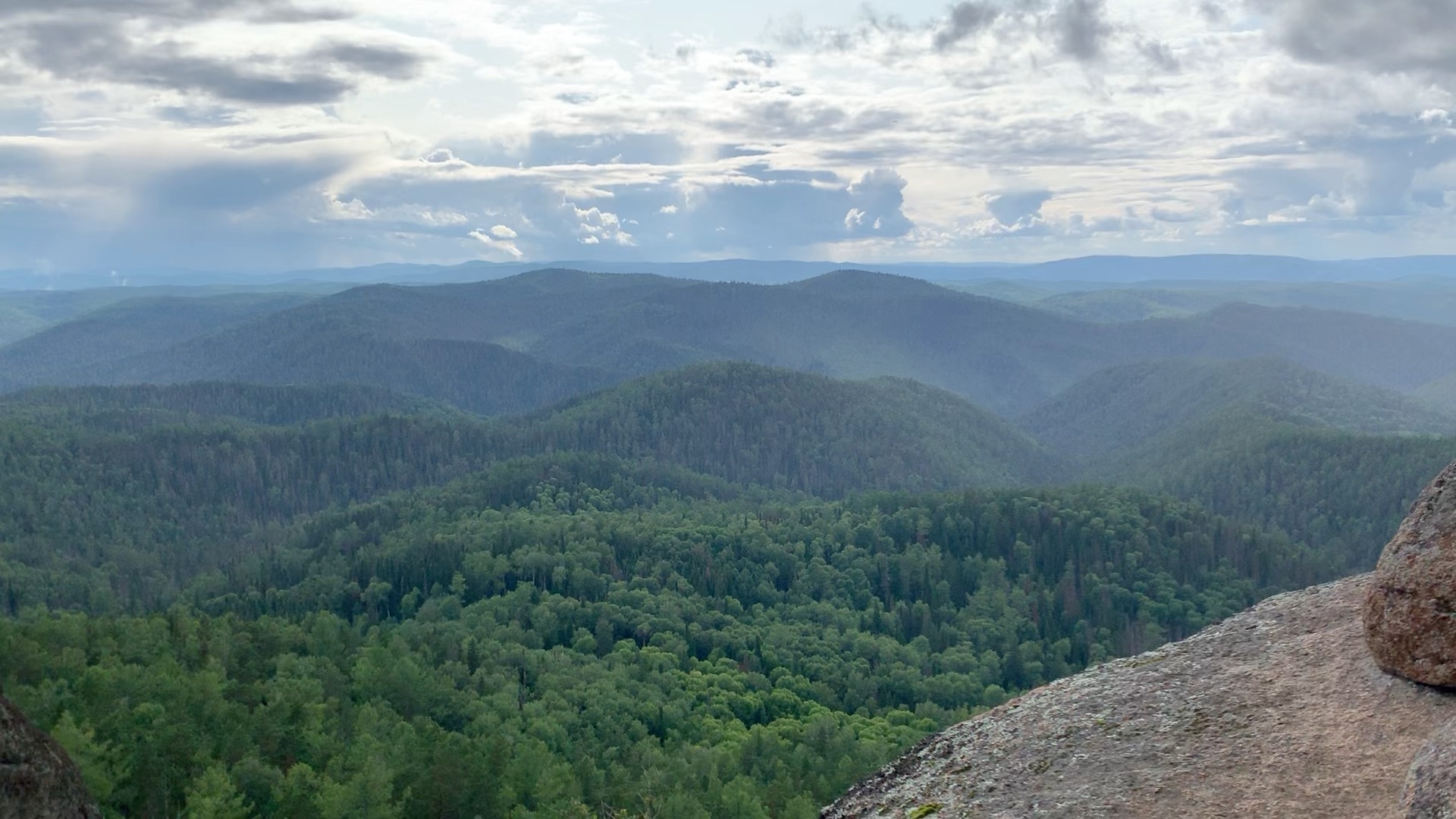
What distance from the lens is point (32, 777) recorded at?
1149 inches

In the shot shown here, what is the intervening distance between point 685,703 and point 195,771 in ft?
223

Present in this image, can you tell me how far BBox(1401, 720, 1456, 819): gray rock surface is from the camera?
20.6m

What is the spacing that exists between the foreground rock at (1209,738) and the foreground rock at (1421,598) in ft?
2.21

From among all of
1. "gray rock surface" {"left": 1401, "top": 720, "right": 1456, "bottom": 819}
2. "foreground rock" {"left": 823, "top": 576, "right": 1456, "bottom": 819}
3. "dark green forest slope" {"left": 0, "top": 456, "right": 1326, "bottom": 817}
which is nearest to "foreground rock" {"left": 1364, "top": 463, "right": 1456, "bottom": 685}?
"foreground rock" {"left": 823, "top": 576, "right": 1456, "bottom": 819}

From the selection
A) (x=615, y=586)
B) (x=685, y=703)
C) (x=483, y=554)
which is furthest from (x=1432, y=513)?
(x=483, y=554)

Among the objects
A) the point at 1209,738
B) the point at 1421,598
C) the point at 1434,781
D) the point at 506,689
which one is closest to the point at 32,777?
the point at 1209,738

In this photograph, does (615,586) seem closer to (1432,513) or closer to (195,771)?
(195,771)

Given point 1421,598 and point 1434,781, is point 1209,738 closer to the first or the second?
point 1421,598

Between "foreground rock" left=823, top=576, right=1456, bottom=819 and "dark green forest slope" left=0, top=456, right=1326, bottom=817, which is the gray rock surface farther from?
"dark green forest slope" left=0, top=456, right=1326, bottom=817

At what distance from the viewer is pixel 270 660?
377ft

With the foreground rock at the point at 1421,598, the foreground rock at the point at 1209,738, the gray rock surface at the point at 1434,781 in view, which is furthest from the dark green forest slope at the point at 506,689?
the gray rock surface at the point at 1434,781

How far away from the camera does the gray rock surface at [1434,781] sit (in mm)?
20641

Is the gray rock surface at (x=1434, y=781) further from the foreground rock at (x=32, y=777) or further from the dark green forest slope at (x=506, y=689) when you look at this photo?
the dark green forest slope at (x=506, y=689)

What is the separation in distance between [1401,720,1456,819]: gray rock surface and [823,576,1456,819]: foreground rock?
1.20m
